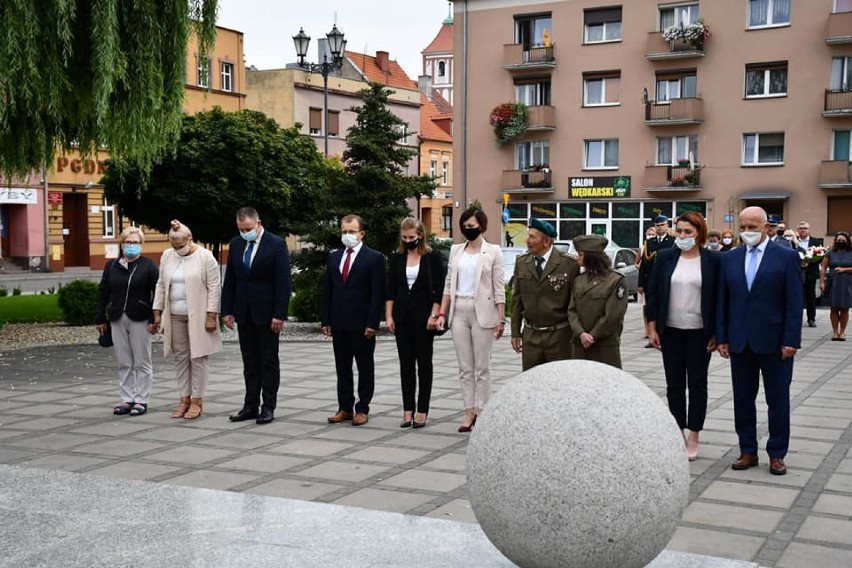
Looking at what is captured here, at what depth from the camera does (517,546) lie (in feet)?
15.2

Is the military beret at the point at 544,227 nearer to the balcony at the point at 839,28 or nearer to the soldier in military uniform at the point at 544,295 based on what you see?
the soldier in military uniform at the point at 544,295

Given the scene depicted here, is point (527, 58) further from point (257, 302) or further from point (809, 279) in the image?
point (257, 302)

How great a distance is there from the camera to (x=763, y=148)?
140 ft

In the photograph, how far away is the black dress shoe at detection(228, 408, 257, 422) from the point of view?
9711 millimetres

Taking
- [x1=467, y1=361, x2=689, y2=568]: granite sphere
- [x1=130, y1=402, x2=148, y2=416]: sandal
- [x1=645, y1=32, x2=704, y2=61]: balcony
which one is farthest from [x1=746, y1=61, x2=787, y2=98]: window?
[x1=467, y1=361, x2=689, y2=568]: granite sphere

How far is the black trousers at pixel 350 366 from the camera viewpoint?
959cm

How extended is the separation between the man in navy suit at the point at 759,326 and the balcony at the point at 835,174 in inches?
1398

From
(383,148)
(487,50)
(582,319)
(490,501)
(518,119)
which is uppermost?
(487,50)

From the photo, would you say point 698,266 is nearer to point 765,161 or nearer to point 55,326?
point 55,326

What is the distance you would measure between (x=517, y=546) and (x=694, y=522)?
2.08m

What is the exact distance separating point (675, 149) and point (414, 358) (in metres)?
37.7

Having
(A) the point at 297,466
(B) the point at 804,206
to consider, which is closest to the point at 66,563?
(A) the point at 297,466

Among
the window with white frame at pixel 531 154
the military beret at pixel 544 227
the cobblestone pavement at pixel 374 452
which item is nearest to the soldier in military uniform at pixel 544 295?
the military beret at pixel 544 227

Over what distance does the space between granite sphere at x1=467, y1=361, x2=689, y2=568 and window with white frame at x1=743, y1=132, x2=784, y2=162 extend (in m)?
40.4
